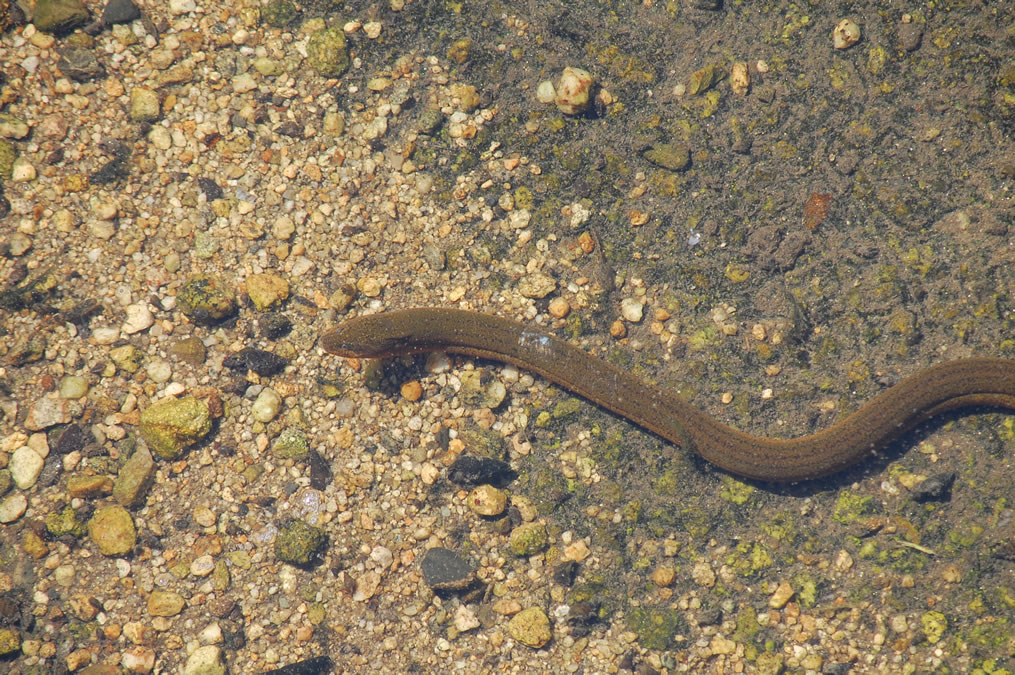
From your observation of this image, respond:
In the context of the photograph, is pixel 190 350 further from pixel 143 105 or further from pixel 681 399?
pixel 681 399

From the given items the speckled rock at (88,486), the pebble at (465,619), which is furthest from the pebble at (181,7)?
the pebble at (465,619)

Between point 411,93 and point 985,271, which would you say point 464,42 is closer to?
point 411,93

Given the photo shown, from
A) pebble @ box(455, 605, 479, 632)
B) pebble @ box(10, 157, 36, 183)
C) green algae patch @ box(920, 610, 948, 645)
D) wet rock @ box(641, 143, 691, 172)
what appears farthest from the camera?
pebble @ box(10, 157, 36, 183)

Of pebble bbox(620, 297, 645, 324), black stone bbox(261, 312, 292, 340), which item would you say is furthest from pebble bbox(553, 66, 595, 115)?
black stone bbox(261, 312, 292, 340)

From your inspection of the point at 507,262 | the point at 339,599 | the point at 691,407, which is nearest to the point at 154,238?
the point at 507,262

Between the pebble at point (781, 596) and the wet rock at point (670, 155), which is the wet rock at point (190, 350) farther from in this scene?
the pebble at point (781, 596)

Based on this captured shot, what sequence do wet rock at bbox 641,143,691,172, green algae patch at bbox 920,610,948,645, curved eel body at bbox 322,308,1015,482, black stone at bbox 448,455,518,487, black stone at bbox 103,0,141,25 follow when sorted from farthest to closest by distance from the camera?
black stone at bbox 103,0,141,25 < wet rock at bbox 641,143,691,172 < black stone at bbox 448,455,518,487 < curved eel body at bbox 322,308,1015,482 < green algae patch at bbox 920,610,948,645

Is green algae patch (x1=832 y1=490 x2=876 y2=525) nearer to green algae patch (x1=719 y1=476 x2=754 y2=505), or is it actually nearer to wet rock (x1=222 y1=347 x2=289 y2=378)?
green algae patch (x1=719 y1=476 x2=754 y2=505)
